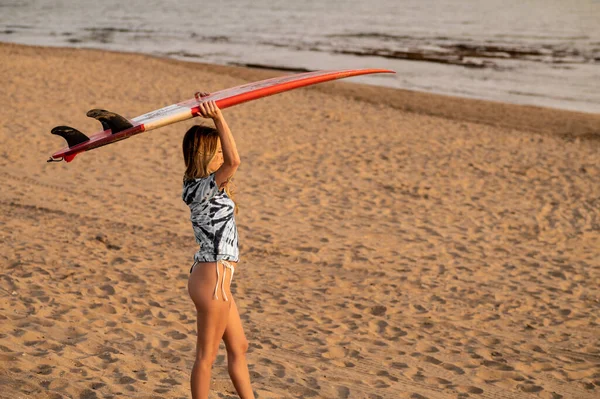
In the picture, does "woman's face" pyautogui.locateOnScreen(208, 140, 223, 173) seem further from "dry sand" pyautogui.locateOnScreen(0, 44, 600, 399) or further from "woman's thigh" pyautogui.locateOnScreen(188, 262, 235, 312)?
"dry sand" pyautogui.locateOnScreen(0, 44, 600, 399)

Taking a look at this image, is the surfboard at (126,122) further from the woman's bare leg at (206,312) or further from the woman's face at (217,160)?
the woman's bare leg at (206,312)

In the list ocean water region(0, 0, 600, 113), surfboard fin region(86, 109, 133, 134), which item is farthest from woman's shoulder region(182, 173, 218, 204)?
ocean water region(0, 0, 600, 113)

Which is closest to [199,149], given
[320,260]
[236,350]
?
[236,350]

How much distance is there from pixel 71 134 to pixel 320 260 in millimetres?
4767

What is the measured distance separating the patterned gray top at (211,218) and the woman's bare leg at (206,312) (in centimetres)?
7

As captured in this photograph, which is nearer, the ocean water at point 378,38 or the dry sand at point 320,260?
the dry sand at point 320,260

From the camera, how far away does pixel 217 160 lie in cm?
358

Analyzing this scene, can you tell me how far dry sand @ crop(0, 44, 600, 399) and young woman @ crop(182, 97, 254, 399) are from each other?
137 centimetres

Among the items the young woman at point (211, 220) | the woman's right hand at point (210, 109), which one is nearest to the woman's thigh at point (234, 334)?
the young woman at point (211, 220)

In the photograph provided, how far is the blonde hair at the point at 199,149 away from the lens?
3.49m

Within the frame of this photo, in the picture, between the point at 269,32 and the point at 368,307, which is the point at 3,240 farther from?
the point at 269,32

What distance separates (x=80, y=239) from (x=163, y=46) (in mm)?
24633

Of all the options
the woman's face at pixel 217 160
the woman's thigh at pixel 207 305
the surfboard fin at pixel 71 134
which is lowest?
the woman's thigh at pixel 207 305

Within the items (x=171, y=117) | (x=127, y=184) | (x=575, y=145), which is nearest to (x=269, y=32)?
(x=575, y=145)
